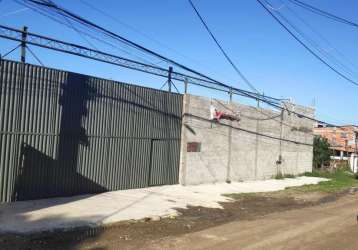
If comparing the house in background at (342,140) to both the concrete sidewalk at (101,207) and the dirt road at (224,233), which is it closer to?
the concrete sidewalk at (101,207)

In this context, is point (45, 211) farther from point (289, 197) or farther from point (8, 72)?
point (289, 197)

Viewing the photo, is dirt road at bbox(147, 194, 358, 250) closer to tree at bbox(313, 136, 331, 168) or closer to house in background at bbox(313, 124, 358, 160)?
tree at bbox(313, 136, 331, 168)

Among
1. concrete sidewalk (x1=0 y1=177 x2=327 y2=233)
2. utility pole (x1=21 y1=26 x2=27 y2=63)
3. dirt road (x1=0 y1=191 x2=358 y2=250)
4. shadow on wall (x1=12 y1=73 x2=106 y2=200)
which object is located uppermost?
utility pole (x1=21 y1=26 x2=27 y2=63)

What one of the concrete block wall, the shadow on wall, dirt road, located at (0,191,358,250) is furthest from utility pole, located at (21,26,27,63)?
the concrete block wall

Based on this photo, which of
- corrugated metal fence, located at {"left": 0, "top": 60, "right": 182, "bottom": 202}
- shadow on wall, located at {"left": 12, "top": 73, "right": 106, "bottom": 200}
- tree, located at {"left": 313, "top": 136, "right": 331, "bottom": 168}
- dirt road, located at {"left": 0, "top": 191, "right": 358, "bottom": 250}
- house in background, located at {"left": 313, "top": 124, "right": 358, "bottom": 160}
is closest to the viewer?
dirt road, located at {"left": 0, "top": 191, "right": 358, "bottom": 250}

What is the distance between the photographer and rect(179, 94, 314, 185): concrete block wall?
22.4m

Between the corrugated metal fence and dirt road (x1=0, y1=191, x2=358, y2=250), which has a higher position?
the corrugated metal fence

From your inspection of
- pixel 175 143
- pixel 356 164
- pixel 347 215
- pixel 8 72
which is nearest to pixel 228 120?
pixel 175 143

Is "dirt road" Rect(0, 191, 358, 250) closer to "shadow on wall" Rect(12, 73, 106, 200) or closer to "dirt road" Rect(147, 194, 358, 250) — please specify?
"dirt road" Rect(147, 194, 358, 250)

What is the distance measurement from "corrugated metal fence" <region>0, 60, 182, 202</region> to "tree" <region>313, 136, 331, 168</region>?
23494mm

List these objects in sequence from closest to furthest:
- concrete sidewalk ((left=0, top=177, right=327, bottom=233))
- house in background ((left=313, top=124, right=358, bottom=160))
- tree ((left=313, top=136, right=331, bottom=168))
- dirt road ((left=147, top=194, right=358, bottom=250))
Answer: dirt road ((left=147, top=194, right=358, bottom=250)) → concrete sidewalk ((left=0, top=177, right=327, bottom=233)) → tree ((left=313, top=136, right=331, bottom=168)) → house in background ((left=313, top=124, right=358, bottom=160))

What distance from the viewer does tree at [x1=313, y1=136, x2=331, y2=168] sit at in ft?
138

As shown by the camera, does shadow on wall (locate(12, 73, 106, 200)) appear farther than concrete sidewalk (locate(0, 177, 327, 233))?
Yes

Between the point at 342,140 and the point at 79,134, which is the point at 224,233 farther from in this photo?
the point at 342,140
